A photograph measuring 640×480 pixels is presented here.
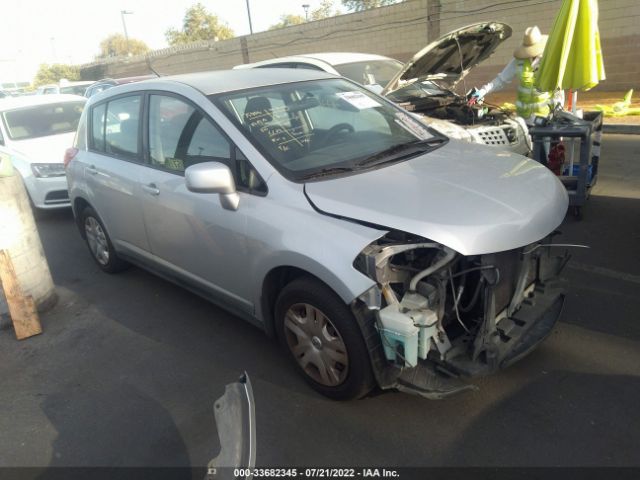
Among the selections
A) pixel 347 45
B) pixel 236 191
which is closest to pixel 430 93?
pixel 236 191

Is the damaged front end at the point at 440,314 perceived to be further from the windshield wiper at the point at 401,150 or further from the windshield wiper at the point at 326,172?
the windshield wiper at the point at 401,150

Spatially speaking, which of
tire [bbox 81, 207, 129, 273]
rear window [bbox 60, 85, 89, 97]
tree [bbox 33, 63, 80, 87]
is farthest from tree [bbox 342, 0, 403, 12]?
tire [bbox 81, 207, 129, 273]

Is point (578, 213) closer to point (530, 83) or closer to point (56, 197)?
point (530, 83)

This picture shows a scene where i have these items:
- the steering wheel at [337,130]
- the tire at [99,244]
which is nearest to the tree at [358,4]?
the tire at [99,244]

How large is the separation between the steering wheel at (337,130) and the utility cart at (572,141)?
9.46 feet

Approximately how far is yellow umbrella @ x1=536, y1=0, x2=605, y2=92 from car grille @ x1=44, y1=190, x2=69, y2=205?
21.1ft

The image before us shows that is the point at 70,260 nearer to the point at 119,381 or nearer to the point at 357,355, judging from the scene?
the point at 119,381

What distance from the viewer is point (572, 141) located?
5.68 m

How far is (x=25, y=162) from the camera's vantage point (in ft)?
23.4

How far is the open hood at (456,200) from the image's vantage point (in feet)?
8.13

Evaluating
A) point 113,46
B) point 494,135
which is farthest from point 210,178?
point 113,46

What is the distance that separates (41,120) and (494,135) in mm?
A: 6848

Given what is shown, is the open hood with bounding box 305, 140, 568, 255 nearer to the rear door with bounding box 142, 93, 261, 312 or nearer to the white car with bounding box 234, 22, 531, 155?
the rear door with bounding box 142, 93, 261, 312

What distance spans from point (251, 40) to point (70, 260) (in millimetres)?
24492
